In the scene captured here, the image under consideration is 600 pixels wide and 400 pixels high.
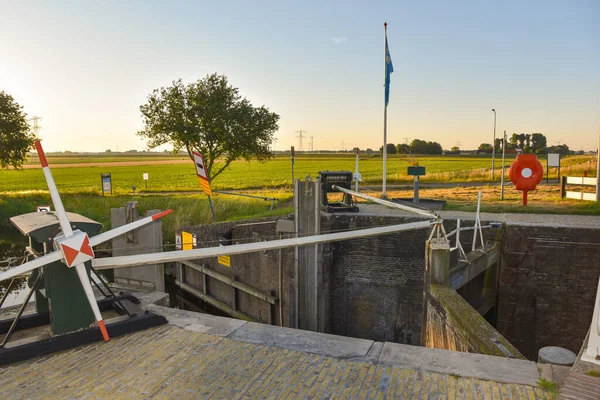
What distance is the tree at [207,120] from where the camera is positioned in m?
25.1

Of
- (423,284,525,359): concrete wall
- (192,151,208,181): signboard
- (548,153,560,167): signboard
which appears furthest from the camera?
(548,153,560,167): signboard

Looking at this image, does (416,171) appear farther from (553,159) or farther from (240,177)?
(240,177)

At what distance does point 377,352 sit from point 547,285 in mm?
7745

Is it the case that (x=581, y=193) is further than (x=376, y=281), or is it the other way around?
(x=581, y=193)

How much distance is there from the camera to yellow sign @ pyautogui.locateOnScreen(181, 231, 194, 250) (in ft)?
51.4

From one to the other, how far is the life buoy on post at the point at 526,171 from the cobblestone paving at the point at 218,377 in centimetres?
1043

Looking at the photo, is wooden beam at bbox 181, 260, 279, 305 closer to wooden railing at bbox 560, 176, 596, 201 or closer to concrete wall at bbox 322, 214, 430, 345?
concrete wall at bbox 322, 214, 430, 345

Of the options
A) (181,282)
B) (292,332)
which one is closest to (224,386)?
(292,332)

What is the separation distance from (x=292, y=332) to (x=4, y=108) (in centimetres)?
3493

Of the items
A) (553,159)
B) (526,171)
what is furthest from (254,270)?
(553,159)

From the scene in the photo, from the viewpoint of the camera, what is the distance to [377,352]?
5.29 meters

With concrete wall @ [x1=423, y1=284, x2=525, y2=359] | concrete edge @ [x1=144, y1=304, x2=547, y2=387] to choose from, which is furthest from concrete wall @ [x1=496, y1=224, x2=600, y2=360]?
concrete edge @ [x1=144, y1=304, x2=547, y2=387]

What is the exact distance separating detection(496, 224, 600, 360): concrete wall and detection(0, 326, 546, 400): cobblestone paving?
7.52m

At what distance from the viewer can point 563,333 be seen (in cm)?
1093
